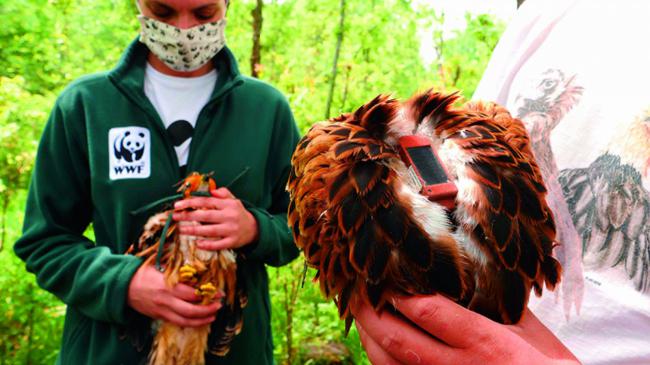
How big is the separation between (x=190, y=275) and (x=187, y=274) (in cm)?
1

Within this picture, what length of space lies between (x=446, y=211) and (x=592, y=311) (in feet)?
1.52

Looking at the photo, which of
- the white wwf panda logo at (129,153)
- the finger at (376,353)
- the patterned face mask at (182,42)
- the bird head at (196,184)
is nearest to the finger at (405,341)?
the finger at (376,353)

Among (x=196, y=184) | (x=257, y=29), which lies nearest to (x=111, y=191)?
(x=196, y=184)

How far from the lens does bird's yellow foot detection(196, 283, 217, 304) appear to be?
5.78ft

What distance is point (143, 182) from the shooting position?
1.84m

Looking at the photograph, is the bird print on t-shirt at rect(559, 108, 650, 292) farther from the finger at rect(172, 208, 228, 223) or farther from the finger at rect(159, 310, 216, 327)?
the finger at rect(159, 310, 216, 327)

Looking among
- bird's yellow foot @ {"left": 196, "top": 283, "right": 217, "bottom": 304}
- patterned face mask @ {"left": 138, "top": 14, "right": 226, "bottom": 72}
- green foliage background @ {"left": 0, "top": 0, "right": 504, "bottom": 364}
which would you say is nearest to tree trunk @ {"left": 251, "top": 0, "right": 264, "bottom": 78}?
green foliage background @ {"left": 0, "top": 0, "right": 504, "bottom": 364}

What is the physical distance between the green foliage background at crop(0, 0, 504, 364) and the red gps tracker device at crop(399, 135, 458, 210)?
0.28 meters

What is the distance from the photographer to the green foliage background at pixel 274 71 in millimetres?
3889

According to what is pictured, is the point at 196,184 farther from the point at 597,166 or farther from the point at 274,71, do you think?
the point at 274,71

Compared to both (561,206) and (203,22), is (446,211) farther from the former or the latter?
(203,22)

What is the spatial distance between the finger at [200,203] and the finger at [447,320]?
1108 mm

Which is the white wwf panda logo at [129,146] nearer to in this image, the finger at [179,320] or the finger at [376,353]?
the finger at [179,320]

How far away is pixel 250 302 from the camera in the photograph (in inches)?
79.8
